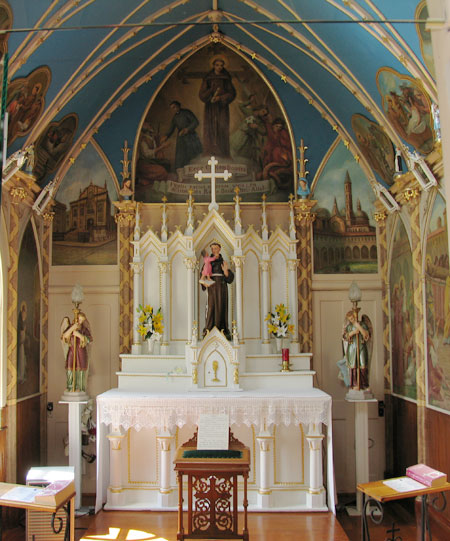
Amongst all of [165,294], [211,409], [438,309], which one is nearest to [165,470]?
[211,409]

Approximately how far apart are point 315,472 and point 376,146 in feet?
17.3

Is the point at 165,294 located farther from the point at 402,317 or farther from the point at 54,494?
the point at 54,494

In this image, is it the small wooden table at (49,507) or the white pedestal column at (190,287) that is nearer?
the small wooden table at (49,507)

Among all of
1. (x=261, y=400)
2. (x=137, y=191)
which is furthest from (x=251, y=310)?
(x=137, y=191)

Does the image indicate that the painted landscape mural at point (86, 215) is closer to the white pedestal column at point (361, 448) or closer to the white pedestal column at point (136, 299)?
the white pedestal column at point (136, 299)

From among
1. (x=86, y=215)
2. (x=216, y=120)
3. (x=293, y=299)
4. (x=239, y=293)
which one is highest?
(x=216, y=120)

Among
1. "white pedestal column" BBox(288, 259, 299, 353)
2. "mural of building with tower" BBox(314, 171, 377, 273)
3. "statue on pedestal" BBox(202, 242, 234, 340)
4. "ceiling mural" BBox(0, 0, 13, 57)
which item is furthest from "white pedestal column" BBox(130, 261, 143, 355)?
"ceiling mural" BBox(0, 0, 13, 57)

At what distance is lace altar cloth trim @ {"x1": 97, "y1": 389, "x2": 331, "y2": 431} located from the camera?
923 cm

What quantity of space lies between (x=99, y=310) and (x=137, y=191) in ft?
7.59

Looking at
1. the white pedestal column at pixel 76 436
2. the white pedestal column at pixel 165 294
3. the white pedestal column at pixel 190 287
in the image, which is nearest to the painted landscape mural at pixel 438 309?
the white pedestal column at pixel 190 287

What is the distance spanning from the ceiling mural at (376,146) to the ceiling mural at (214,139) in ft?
4.92

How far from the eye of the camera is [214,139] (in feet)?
38.8

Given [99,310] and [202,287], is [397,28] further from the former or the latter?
[99,310]

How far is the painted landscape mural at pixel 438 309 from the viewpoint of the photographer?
335 inches
